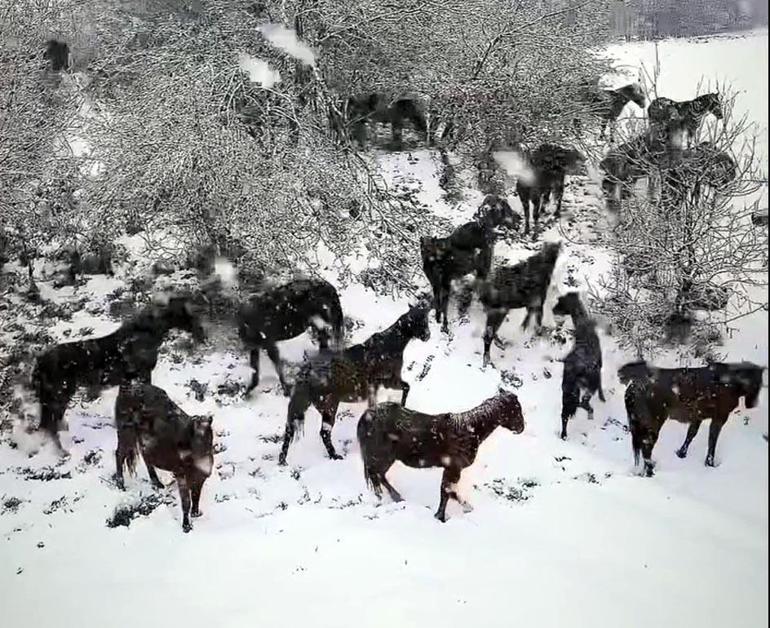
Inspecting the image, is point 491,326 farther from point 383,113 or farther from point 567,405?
point 383,113

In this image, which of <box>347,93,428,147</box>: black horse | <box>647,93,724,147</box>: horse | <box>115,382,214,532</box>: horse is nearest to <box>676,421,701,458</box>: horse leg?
<box>647,93,724,147</box>: horse

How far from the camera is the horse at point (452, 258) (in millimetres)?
9398

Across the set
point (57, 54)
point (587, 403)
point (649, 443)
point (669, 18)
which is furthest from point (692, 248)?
point (57, 54)

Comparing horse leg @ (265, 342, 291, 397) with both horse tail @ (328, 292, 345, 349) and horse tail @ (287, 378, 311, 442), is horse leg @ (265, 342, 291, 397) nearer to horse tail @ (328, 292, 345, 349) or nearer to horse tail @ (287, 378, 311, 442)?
horse tail @ (328, 292, 345, 349)

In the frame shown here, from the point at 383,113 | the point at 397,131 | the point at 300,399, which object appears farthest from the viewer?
the point at 397,131

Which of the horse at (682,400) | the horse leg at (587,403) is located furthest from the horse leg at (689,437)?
the horse leg at (587,403)

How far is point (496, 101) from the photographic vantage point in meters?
13.2

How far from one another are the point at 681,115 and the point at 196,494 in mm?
8210

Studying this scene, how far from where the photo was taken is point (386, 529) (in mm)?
6000

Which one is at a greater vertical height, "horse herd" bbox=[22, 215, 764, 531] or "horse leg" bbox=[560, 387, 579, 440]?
"horse herd" bbox=[22, 215, 764, 531]

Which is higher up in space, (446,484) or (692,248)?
(692,248)

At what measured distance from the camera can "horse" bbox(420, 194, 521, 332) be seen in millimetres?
9398

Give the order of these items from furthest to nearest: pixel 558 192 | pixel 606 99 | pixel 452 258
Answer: pixel 606 99
pixel 558 192
pixel 452 258

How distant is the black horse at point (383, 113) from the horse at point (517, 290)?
18.5ft
